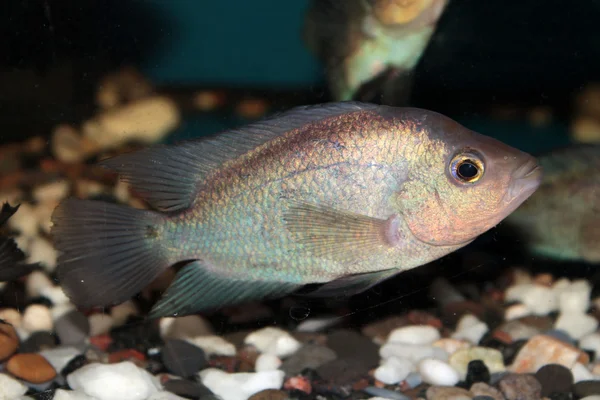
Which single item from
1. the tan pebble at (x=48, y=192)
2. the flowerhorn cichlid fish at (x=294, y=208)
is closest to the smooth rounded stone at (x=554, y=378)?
the flowerhorn cichlid fish at (x=294, y=208)

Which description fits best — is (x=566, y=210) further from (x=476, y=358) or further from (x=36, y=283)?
(x=36, y=283)

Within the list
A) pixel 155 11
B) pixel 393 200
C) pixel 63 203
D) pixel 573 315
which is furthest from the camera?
pixel 573 315

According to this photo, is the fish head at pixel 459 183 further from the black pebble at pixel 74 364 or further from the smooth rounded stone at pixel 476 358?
the black pebble at pixel 74 364

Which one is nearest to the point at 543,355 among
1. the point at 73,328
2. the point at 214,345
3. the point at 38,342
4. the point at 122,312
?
the point at 214,345

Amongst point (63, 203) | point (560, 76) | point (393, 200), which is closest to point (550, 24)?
point (560, 76)

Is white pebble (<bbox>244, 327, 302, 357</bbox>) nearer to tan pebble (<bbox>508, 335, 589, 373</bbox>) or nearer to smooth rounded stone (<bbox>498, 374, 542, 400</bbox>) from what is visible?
smooth rounded stone (<bbox>498, 374, 542, 400</bbox>)

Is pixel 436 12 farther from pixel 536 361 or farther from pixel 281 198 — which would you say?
pixel 536 361

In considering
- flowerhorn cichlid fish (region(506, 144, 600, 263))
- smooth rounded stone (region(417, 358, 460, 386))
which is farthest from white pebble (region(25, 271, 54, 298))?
flowerhorn cichlid fish (region(506, 144, 600, 263))
